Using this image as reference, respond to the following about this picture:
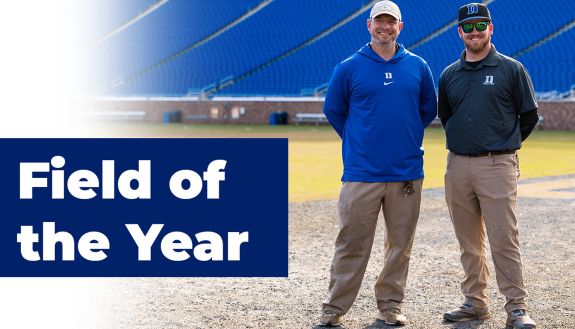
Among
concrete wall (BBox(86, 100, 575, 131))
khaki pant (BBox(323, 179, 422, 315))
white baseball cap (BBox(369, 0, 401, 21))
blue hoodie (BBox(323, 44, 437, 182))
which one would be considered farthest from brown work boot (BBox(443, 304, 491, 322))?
concrete wall (BBox(86, 100, 575, 131))

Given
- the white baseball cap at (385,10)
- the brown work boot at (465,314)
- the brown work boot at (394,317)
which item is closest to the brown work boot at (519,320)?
the brown work boot at (465,314)

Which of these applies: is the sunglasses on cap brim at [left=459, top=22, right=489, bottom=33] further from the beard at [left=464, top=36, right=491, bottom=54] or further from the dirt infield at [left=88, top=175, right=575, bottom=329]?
the dirt infield at [left=88, top=175, right=575, bottom=329]

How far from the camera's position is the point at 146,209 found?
7.00m

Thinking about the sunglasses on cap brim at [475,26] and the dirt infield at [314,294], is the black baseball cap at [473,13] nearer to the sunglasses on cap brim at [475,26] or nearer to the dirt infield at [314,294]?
the sunglasses on cap brim at [475,26]

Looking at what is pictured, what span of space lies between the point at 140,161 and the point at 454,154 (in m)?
2.46

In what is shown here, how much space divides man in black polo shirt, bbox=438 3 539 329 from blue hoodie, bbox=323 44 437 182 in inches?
12.4

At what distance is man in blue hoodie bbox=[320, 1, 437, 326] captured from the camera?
5914 millimetres

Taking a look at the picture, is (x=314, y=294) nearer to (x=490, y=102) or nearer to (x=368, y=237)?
(x=368, y=237)

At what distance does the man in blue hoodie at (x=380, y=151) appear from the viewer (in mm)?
5914

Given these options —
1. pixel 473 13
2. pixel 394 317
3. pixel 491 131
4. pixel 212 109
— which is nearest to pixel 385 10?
pixel 473 13

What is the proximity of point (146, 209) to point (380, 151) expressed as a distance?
2.08 metres

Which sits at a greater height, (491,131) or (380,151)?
(491,131)

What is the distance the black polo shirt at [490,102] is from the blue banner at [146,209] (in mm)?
1481

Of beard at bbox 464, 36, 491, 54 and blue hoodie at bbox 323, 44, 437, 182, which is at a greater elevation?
beard at bbox 464, 36, 491, 54
